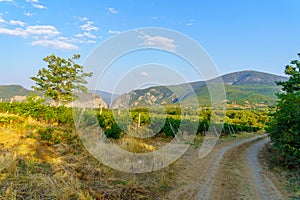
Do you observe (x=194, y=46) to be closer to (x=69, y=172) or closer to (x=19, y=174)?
(x=69, y=172)

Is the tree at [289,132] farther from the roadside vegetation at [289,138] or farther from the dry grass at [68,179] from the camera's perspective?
the dry grass at [68,179]

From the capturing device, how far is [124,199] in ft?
14.4

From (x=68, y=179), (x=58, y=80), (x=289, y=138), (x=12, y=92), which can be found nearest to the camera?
(x=68, y=179)

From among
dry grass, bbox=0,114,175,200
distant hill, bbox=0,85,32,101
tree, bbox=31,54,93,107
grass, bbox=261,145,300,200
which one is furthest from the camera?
distant hill, bbox=0,85,32,101

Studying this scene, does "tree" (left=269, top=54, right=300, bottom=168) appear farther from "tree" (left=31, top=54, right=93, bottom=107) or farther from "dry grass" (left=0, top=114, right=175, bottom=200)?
"tree" (left=31, top=54, right=93, bottom=107)

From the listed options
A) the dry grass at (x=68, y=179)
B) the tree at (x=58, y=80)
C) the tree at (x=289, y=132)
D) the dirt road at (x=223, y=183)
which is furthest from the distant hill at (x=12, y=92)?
the tree at (x=289, y=132)

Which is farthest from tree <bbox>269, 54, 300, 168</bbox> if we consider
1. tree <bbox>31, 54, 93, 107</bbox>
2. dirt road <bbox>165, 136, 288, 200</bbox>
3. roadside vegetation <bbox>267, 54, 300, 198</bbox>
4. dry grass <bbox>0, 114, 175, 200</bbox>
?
tree <bbox>31, 54, 93, 107</bbox>

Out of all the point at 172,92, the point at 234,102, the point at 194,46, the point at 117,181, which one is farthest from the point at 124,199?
the point at 234,102

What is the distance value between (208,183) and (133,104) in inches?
211

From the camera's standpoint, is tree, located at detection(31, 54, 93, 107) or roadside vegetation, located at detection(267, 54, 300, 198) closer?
roadside vegetation, located at detection(267, 54, 300, 198)

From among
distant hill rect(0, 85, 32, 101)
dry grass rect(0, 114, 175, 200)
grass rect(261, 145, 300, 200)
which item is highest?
distant hill rect(0, 85, 32, 101)

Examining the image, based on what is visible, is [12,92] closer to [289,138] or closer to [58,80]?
[58,80]

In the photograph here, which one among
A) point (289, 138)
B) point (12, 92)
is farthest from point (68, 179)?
point (12, 92)

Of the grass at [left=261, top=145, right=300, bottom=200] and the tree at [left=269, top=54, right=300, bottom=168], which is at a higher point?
the tree at [left=269, top=54, right=300, bottom=168]
